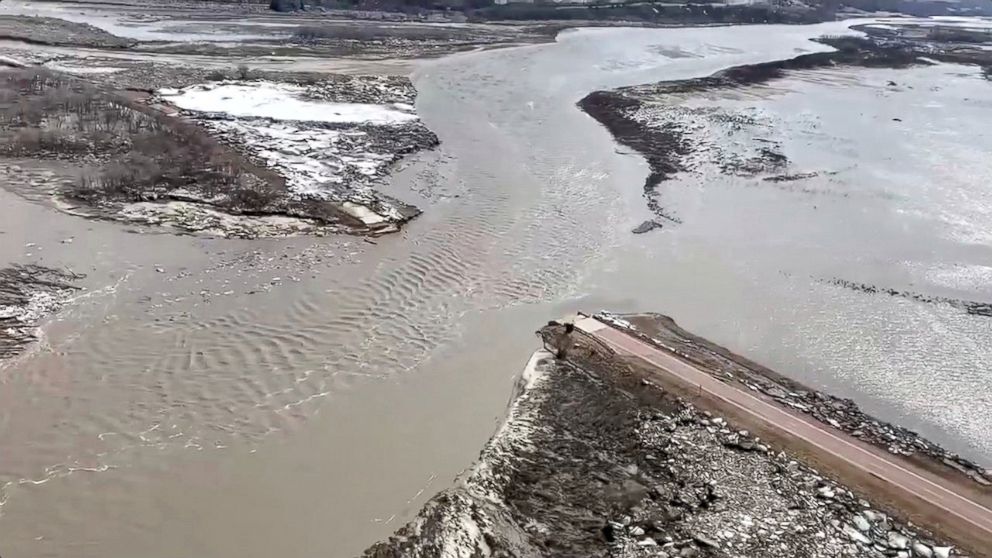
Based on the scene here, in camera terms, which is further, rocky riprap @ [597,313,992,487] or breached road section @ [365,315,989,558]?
rocky riprap @ [597,313,992,487]

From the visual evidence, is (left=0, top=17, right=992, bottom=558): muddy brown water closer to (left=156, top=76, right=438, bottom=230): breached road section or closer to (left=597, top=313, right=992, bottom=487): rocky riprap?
(left=597, top=313, right=992, bottom=487): rocky riprap

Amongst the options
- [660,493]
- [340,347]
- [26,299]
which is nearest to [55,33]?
[26,299]

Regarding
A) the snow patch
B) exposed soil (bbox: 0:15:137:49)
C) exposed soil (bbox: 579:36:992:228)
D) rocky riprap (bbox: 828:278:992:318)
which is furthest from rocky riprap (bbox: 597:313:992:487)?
exposed soil (bbox: 0:15:137:49)

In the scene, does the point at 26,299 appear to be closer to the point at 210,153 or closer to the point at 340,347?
the point at 340,347

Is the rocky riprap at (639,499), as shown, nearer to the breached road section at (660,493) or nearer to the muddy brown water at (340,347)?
the breached road section at (660,493)

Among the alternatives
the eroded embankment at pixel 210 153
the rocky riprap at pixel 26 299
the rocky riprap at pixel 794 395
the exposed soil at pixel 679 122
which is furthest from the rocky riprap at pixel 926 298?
the rocky riprap at pixel 26 299

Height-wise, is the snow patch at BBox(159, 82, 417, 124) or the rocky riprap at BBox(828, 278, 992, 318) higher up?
the snow patch at BBox(159, 82, 417, 124)
